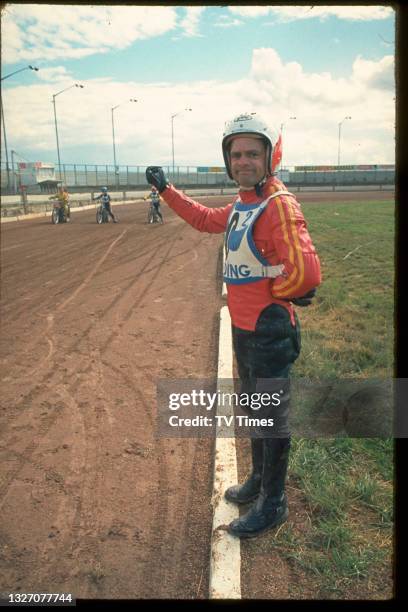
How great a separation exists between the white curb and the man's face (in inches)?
79.1

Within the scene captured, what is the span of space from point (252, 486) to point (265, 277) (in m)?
1.47

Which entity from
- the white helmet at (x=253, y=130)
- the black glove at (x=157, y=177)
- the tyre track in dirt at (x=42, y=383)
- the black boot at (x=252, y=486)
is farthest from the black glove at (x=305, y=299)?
the tyre track in dirt at (x=42, y=383)

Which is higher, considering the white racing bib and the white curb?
the white racing bib

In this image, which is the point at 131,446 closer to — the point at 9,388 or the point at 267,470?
the point at 267,470

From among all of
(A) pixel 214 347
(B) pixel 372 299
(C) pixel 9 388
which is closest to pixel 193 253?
(B) pixel 372 299

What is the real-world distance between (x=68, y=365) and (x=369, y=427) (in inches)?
134

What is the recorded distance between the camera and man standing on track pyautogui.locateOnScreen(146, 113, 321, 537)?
236 centimetres

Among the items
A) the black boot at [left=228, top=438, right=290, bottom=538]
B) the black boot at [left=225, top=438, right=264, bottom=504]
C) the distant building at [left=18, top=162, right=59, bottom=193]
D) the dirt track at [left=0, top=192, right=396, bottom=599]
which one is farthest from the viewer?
the distant building at [left=18, top=162, right=59, bottom=193]

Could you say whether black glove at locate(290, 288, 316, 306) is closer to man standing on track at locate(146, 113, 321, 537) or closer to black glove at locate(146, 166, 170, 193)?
man standing on track at locate(146, 113, 321, 537)

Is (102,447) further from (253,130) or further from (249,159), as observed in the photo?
(253,130)

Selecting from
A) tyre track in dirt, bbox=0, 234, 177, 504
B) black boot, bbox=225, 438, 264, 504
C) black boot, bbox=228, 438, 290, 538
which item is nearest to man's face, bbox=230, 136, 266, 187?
black boot, bbox=228, 438, 290, 538

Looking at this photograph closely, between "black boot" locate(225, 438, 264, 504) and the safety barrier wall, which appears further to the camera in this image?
the safety barrier wall

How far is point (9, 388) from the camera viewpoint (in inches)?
189

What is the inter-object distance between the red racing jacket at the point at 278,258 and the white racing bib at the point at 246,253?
29mm
